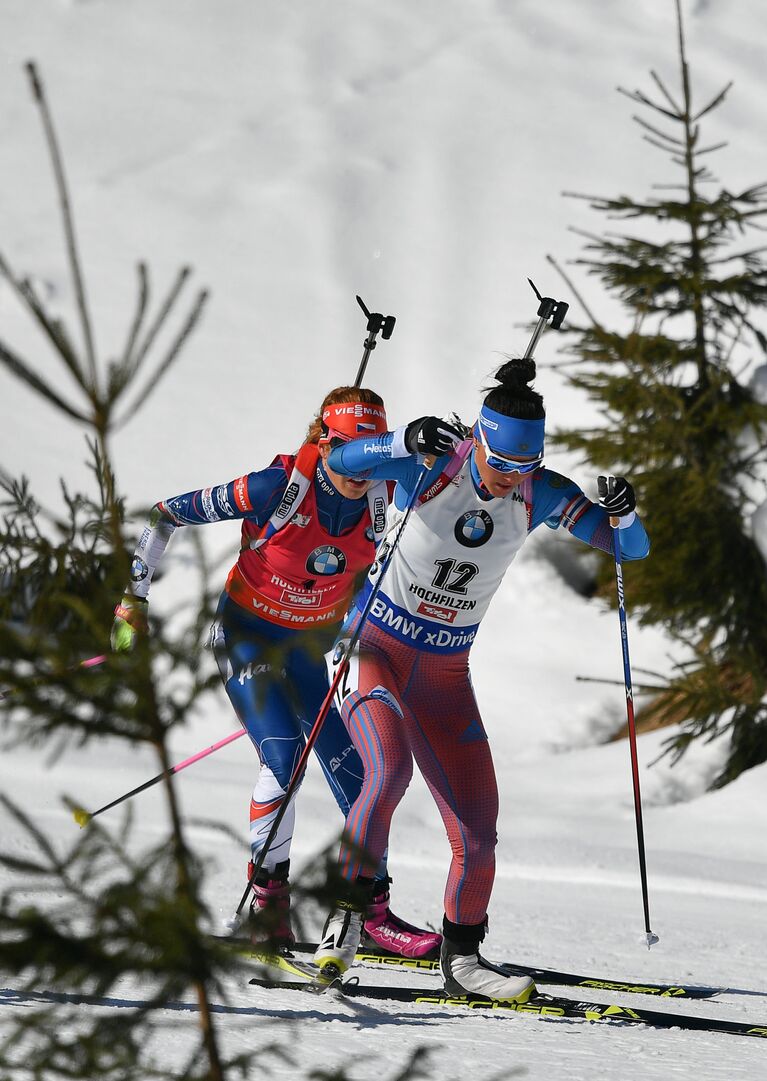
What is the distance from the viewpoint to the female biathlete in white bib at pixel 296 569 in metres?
5.06

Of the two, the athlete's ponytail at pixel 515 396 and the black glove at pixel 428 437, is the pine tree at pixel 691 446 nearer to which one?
the athlete's ponytail at pixel 515 396

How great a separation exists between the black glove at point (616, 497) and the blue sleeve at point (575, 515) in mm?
70

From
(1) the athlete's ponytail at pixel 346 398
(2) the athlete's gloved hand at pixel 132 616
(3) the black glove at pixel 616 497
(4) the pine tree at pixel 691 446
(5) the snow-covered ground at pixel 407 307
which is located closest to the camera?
(2) the athlete's gloved hand at pixel 132 616

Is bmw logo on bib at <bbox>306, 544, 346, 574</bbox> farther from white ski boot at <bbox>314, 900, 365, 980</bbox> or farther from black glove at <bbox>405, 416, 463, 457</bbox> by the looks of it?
white ski boot at <bbox>314, 900, 365, 980</bbox>

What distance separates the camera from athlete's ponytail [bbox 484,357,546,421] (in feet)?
14.6

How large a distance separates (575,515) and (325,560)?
1107 mm

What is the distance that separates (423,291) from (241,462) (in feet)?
30.0

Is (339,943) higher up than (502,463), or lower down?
lower down

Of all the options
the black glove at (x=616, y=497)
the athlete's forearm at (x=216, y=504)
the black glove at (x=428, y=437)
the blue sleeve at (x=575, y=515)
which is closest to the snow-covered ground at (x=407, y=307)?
the athlete's forearm at (x=216, y=504)

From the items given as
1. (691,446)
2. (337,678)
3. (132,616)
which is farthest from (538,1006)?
(691,446)

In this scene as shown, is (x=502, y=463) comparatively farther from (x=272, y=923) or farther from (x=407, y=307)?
(x=407, y=307)

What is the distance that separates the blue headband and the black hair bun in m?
0.14

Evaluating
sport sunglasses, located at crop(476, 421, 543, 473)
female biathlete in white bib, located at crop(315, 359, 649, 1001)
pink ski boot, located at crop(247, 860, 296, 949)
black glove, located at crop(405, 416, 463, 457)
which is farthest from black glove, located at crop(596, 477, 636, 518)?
pink ski boot, located at crop(247, 860, 296, 949)

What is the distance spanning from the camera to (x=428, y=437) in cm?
446
